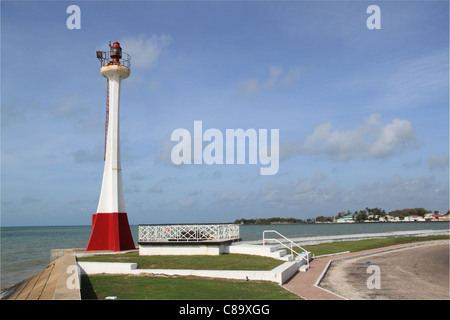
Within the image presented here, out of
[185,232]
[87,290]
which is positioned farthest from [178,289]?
[185,232]

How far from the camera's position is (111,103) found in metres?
26.4

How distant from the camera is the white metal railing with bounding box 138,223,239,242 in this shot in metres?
22.6

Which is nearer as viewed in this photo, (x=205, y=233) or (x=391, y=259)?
(x=205, y=233)

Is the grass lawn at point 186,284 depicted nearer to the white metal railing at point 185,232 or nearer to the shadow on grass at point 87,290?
the shadow on grass at point 87,290

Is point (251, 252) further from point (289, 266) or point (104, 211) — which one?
point (104, 211)

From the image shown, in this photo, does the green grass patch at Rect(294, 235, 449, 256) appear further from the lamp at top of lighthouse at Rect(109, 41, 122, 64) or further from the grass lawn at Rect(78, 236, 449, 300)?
the lamp at top of lighthouse at Rect(109, 41, 122, 64)

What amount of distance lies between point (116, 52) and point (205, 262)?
695 inches

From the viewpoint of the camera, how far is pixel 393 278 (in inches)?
680

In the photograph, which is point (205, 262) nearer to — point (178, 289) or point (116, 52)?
point (178, 289)

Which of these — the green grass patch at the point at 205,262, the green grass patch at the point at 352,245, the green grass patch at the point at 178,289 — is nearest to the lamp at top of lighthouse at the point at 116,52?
the green grass patch at the point at 205,262

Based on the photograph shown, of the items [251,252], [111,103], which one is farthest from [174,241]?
[111,103]

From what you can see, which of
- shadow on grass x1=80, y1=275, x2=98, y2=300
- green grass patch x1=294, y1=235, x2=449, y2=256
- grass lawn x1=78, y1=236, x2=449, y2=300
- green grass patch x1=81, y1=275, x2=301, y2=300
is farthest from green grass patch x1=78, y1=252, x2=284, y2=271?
green grass patch x1=294, y1=235, x2=449, y2=256

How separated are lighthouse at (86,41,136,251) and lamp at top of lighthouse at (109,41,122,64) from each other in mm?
401
